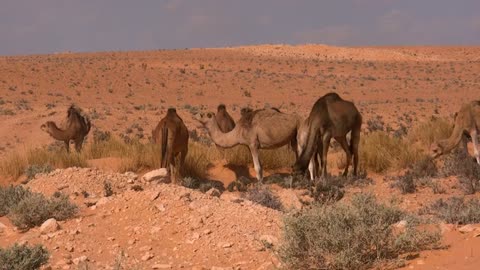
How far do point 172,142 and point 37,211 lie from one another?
471 cm

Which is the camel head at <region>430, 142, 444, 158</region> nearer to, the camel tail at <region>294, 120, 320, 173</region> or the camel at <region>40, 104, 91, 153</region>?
the camel tail at <region>294, 120, 320, 173</region>

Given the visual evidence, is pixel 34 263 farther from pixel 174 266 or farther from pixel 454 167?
pixel 454 167

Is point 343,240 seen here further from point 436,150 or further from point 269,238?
point 436,150

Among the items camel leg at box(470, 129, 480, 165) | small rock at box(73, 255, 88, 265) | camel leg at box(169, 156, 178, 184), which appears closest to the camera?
small rock at box(73, 255, 88, 265)

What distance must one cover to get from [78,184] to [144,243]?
3.51 m

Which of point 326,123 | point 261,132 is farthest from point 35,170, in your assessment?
point 326,123

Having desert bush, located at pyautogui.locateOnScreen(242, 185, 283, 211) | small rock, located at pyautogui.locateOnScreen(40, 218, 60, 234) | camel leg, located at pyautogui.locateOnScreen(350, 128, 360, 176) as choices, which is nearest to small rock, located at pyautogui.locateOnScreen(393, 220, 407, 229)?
desert bush, located at pyautogui.locateOnScreen(242, 185, 283, 211)

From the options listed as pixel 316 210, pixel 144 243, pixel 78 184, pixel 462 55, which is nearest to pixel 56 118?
pixel 78 184

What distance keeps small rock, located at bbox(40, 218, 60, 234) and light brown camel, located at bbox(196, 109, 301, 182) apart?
5.63 metres

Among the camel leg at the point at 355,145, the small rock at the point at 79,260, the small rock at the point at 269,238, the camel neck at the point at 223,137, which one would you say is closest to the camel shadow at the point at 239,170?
the camel neck at the point at 223,137

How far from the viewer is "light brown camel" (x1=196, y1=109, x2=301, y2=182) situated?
13016 millimetres

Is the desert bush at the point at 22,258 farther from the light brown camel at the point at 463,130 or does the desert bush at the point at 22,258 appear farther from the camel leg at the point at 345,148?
the light brown camel at the point at 463,130

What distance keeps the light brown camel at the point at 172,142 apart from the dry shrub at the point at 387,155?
4.58m

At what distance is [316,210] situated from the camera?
6.23 m
